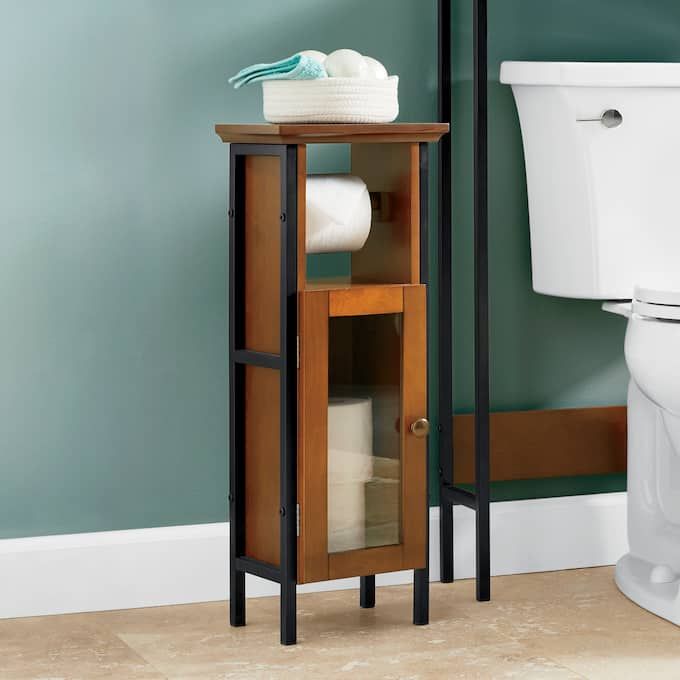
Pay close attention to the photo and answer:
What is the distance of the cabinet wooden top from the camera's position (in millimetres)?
1757

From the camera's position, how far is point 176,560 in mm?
2059

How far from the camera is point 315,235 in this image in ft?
5.98

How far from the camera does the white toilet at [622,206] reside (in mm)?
2066

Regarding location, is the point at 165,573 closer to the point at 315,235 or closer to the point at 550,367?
the point at 315,235

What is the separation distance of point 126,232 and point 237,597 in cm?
59

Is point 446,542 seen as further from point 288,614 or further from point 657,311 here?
point 657,311

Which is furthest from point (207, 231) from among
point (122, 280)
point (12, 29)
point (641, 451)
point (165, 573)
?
point (641, 451)

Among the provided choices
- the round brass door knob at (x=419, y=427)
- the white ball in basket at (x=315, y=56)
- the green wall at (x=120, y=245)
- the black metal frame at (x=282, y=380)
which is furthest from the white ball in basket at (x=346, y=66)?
the round brass door knob at (x=419, y=427)

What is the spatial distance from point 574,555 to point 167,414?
768mm

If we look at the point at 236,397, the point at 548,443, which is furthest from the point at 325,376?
the point at 548,443

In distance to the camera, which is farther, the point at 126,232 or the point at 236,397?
the point at 126,232

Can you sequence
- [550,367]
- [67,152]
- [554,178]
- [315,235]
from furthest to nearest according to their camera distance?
[550,367], [554,178], [67,152], [315,235]

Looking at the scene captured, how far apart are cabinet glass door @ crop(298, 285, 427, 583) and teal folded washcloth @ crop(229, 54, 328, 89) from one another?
0.30 m

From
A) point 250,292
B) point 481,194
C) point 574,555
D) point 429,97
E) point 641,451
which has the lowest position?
point 574,555
